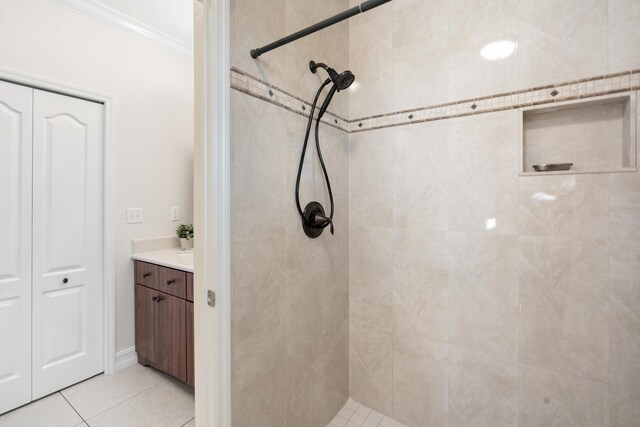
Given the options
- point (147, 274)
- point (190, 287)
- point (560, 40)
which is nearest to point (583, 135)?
point (560, 40)

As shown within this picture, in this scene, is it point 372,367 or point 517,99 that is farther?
point 372,367

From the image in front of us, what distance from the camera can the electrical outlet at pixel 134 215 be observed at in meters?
2.31

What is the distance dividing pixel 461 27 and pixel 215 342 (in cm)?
183

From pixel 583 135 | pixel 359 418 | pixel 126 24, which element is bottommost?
pixel 359 418

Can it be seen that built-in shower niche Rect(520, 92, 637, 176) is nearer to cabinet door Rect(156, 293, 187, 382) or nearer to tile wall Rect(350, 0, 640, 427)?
tile wall Rect(350, 0, 640, 427)

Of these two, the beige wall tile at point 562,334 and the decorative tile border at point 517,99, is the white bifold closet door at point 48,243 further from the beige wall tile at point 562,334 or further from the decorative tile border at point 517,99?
the beige wall tile at point 562,334

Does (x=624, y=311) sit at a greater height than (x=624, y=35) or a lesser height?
lesser

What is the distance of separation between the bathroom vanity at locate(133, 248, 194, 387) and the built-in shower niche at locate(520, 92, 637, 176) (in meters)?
2.00

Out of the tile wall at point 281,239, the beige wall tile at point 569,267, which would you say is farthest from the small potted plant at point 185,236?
the beige wall tile at point 569,267

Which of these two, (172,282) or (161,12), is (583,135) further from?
(161,12)

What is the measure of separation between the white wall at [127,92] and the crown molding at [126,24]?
4cm

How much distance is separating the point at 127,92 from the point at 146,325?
1.82m

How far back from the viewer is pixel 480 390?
56.7 inches

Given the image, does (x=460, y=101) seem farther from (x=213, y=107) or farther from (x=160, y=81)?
(x=160, y=81)
